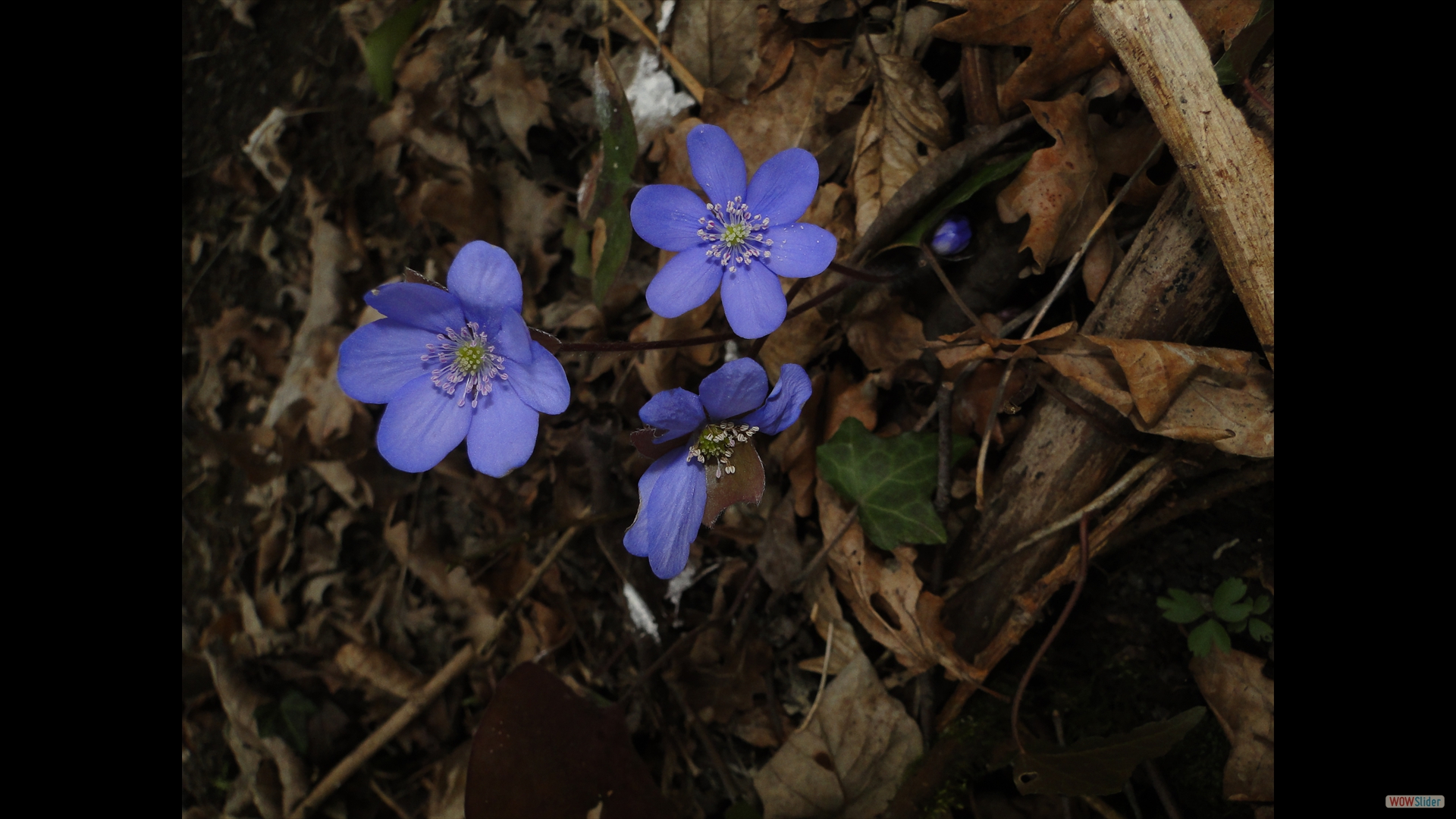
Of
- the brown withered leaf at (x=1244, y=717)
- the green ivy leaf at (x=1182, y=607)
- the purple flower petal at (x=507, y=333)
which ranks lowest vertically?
the brown withered leaf at (x=1244, y=717)

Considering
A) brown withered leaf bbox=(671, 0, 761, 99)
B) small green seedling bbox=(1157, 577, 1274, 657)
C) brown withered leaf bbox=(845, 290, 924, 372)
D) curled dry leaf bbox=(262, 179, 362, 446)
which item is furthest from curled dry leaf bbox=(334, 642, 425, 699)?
small green seedling bbox=(1157, 577, 1274, 657)

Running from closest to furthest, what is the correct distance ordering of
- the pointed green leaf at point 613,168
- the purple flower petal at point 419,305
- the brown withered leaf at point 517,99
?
the purple flower petal at point 419,305 < the pointed green leaf at point 613,168 < the brown withered leaf at point 517,99

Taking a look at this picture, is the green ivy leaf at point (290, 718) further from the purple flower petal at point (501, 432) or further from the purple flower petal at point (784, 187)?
the purple flower petal at point (784, 187)

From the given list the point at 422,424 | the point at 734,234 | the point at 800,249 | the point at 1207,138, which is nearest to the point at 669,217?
the point at 734,234

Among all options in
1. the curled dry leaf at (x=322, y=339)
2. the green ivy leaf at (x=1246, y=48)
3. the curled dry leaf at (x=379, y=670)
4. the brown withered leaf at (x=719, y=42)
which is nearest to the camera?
the green ivy leaf at (x=1246, y=48)

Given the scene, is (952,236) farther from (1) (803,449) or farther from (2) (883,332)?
(1) (803,449)

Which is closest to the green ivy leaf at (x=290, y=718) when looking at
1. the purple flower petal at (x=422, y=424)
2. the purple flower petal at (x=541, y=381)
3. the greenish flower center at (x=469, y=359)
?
the purple flower petal at (x=422, y=424)
